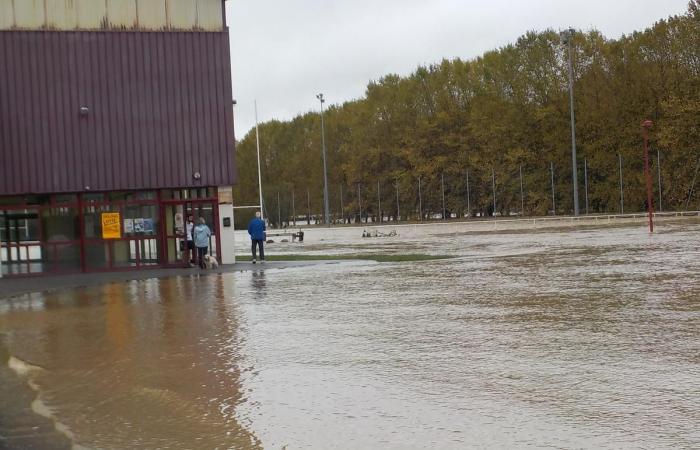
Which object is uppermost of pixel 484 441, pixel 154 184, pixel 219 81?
pixel 219 81

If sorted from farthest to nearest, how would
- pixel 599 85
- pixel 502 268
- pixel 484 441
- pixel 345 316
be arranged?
pixel 599 85
pixel 502 268
pixel 345 316
pixel 484 441

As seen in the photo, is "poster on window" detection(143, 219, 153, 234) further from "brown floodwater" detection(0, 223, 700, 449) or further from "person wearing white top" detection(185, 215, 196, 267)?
"brown floodwater" detection(0, 223, 700, 449)

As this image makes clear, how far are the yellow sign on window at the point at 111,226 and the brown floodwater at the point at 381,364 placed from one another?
9.49 metres

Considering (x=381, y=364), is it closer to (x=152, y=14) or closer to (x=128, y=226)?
(x=128, y=226)

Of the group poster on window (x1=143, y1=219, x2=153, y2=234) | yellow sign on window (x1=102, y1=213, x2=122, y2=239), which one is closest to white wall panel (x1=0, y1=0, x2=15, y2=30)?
yellow sign on window (x1=102, y1=213, x2=122, y2=239)

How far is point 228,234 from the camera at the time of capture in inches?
1126

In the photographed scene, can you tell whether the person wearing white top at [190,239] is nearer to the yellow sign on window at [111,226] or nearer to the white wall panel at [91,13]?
the yellow sign on window at [111,226]

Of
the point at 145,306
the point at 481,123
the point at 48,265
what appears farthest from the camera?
the point at 481,123

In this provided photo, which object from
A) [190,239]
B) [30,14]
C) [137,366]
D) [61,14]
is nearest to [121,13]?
[61,14]

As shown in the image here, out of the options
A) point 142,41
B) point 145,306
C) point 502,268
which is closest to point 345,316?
point 145,306

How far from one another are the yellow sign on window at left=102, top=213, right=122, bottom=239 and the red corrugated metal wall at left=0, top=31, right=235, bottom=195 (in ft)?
3.17

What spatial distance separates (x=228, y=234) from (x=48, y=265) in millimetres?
5921

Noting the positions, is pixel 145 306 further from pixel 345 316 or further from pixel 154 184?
pixel 154 184

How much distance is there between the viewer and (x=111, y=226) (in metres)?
27.7
